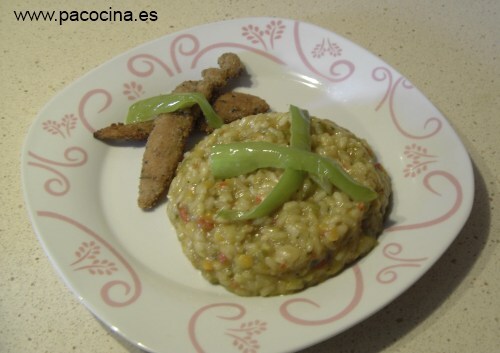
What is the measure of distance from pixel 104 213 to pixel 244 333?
831 mm

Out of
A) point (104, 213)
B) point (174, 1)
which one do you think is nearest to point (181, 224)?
point (104, 213)

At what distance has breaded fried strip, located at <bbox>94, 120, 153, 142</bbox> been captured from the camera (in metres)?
2.36

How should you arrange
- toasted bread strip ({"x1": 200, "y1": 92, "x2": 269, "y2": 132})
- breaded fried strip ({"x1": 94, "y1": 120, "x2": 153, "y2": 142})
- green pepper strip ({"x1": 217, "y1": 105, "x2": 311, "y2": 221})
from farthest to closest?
toasted bread strip ({"x1": 200, "y1": 92, "x2": 269, "y2": 132}), breaded fried strip ({"x1": 94, "y1": 120, "x2": 153, "y2": 142}), green pepper strip ({"x1": 217, "y1": 105, "x2": 311, "y2": 221})

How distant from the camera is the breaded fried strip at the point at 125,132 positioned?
236cm

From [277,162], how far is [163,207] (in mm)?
586

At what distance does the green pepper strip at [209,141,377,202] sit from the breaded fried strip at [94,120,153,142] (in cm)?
51

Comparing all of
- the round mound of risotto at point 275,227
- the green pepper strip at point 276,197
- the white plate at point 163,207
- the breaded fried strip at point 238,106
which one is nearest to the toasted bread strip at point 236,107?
the breaded fried strip at point 238,106

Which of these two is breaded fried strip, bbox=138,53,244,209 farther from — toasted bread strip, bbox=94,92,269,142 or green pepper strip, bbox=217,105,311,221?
green pepper strip, bbox=217,105,311,221

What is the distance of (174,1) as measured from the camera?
3346 millimetres

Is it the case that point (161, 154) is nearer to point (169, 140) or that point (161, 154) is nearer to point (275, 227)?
point (169, 140)

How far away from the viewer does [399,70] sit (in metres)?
2.91

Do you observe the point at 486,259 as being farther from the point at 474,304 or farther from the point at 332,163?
the point at 332,163

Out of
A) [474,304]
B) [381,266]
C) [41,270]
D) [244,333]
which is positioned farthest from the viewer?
[41,270]

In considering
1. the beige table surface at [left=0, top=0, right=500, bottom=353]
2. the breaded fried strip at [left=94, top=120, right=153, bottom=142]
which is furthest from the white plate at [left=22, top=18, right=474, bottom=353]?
the beige table surface at [left=0, top=0, right=500, bottom=353]
